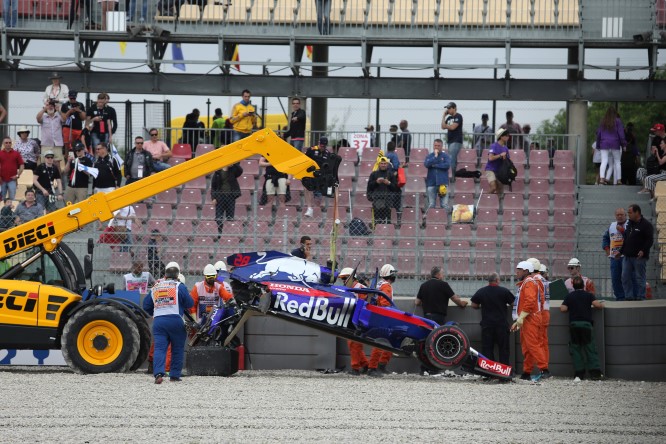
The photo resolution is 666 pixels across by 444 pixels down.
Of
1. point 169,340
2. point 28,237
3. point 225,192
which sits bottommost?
point 169,340

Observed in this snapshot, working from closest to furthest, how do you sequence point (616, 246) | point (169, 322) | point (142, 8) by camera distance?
1. point (169, 322)
2. point (616, 246)
3. point (142, 8)

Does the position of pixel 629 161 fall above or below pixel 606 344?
above

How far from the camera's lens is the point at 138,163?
23.8 metres

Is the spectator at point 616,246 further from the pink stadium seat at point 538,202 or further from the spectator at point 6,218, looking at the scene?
the spectator at point 6,218

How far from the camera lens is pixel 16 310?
16.2 meters

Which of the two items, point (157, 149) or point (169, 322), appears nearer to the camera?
point (169, 322)

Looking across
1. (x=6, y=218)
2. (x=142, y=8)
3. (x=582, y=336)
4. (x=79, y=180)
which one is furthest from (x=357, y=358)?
(x=142, y=8)

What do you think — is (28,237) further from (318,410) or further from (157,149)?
(157,149)

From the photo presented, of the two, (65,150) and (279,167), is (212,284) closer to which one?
(279,167)

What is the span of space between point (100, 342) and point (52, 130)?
32.6 feet

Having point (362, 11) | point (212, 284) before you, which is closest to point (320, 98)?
point (362, 11)

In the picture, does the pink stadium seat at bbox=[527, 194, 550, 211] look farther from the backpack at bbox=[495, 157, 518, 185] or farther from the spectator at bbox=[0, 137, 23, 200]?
the spectator at bbox=[0, 137, 23, 200]

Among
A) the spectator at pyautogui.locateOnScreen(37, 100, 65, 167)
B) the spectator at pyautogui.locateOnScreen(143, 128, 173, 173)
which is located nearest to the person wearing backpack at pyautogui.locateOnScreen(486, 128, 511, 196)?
the spectator at pyautogui.locateOnScreen(143, 128, 173, 173)

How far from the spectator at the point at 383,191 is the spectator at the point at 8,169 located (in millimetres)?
6856
